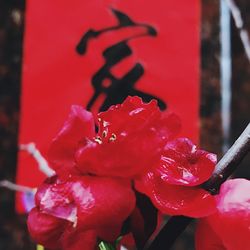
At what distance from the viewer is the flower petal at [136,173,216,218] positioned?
41 cm

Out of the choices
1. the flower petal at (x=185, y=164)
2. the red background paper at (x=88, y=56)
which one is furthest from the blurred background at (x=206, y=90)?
the flower petal at (x=185, y=164)

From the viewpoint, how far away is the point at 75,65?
1958mm

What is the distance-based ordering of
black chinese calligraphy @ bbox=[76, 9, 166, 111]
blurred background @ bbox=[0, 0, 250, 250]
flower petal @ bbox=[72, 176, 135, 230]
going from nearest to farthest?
1. flower petal @ bbox=[72, 176, 135, 230]
2. black chinese calligraphy @ bbox=[76, 9, 166, 111]
3. blurred background @ bbox=[0, 0, 250, 250]

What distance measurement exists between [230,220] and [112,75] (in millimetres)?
1530

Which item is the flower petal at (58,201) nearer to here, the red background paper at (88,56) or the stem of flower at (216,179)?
the stem of flower at (216,179)

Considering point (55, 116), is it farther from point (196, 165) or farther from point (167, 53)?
point (196, 165)

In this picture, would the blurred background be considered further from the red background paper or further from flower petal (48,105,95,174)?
flower petal (48,105,95,174)

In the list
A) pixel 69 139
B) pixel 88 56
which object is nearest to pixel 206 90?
pixel 88 56

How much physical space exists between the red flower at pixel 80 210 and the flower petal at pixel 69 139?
2 cm

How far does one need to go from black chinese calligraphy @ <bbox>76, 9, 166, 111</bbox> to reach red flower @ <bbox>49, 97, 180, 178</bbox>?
1.39 m

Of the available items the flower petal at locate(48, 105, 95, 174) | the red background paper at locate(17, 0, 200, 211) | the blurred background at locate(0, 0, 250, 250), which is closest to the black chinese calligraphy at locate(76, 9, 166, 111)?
the red background paper at locate(17, 0, 200, 211)

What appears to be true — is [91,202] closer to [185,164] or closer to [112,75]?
[185,164]

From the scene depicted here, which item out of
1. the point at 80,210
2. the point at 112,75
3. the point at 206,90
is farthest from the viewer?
the point at 206,90

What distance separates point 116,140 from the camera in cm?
42
